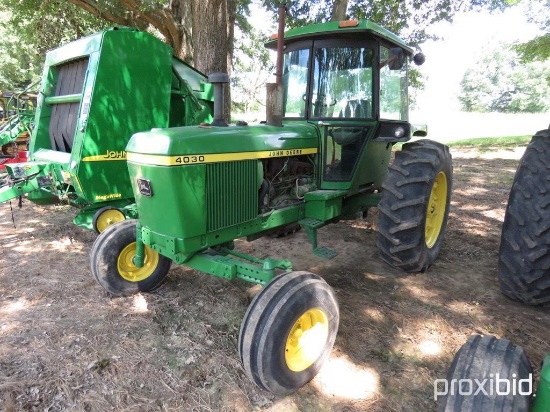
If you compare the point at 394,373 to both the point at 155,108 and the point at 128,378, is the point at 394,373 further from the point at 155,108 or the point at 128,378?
the point at 155,108

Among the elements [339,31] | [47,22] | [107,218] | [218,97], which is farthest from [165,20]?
[218,97]

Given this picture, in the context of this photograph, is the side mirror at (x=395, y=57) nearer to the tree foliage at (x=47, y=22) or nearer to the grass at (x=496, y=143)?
the tree foliage at (x=47, y=22)

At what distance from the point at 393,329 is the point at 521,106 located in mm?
68061

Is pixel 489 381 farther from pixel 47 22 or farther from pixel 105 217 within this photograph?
pixel 47 22

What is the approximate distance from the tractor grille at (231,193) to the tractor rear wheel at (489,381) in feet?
5.73

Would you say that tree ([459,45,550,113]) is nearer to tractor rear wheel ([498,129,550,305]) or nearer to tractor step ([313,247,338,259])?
tractor rear wheel ([498,129,550,305])

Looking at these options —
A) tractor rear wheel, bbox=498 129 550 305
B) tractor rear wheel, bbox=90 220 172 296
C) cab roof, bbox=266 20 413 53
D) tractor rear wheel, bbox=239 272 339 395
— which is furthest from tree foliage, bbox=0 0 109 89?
tractor rear wheel, bbox=498 129 550 305

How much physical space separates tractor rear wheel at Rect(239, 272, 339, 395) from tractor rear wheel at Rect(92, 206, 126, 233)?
2652 millimetres

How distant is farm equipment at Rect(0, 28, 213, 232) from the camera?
4160 mm

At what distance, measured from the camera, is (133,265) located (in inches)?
137

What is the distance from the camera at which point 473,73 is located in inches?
2832

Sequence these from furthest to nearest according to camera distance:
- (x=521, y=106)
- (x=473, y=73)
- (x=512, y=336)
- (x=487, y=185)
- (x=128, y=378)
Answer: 1. (x=473, y=73)
2. (x=521, y=106)
3. (x=487, y=185)
4. (x=512, y=336)
5. (x=128, y=378)

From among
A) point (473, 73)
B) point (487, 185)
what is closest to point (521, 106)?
point (473, 73)

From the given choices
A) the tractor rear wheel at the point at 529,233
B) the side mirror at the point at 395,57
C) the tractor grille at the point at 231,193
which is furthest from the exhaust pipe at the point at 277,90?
the tractor rear wheel at the point at 529,233
